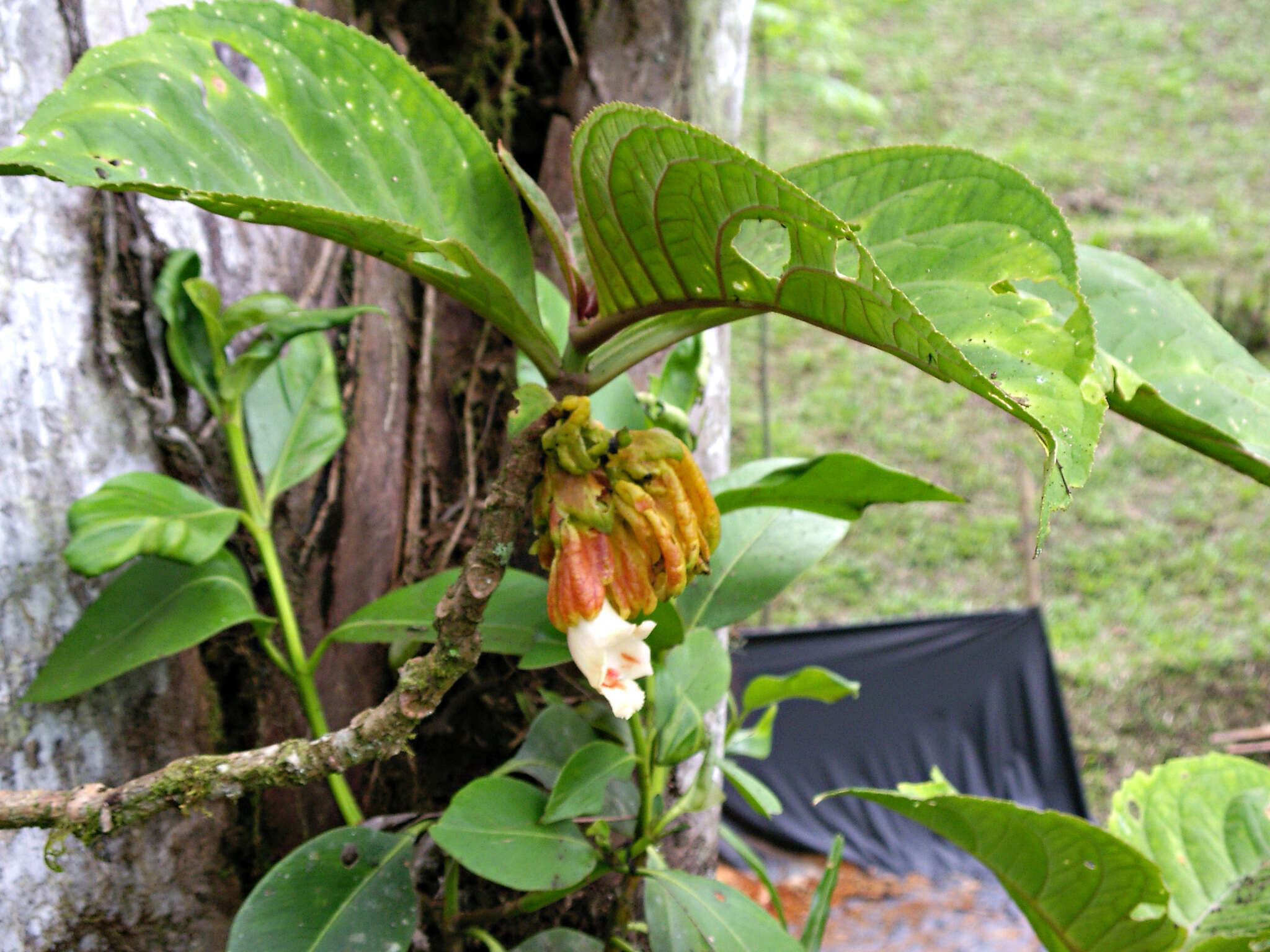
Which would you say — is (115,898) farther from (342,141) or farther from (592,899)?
(342,141)

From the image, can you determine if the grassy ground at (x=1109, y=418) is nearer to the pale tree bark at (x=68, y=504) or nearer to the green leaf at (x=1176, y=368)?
the green leaf at (x=1176, y=368)

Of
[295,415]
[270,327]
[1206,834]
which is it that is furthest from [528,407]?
[1206,834]

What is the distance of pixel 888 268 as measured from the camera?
576 millimetres

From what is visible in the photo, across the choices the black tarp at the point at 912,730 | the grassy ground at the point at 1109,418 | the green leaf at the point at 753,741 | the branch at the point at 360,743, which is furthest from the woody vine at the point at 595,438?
the grassy ground at the point at 1109,418

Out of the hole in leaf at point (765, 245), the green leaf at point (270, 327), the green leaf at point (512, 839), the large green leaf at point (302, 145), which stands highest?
the large green leaf at point (302, 145)

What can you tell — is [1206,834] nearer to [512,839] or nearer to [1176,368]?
[1176,368]

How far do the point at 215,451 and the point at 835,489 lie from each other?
0.65m

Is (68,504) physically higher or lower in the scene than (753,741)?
higher

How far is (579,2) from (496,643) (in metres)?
0.85

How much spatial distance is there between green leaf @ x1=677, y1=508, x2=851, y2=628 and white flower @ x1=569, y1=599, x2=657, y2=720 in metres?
0.34

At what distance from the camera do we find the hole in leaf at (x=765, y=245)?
531 millimetres

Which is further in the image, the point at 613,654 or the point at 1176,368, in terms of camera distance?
the point at 1176,368

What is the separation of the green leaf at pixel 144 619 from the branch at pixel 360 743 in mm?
197

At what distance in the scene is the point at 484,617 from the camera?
2.83ft
